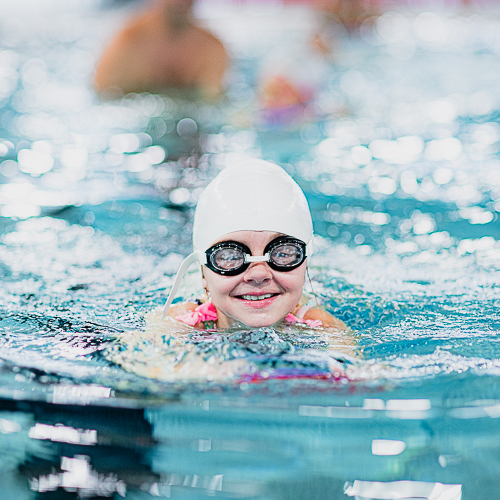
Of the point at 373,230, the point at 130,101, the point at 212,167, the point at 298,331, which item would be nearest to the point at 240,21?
the point at 130,101

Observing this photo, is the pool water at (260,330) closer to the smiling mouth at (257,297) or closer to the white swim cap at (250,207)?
the smiling mouth at (257,297)

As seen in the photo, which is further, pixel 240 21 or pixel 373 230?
pixel 240 21

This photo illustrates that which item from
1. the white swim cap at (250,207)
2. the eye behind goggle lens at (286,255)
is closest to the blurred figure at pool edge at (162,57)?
the white swim cap at (250,207)

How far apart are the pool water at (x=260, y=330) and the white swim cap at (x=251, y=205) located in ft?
1.30

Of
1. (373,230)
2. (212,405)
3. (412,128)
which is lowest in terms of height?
(212,405)

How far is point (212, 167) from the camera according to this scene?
5844 mm

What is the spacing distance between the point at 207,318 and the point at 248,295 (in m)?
0.33

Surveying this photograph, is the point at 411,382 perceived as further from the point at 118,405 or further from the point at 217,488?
the point at 118,405

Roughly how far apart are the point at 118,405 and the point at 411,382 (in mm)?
995

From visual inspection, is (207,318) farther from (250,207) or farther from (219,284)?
(250,207)

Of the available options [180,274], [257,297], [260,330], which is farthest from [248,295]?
[180,274]

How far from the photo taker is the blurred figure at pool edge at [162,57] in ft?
25.9

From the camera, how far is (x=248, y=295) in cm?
279

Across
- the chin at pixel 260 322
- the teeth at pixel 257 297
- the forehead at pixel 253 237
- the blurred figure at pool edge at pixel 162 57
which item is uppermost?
the blurred figure at pool edge at pixel 162 57
